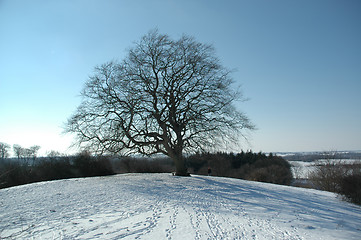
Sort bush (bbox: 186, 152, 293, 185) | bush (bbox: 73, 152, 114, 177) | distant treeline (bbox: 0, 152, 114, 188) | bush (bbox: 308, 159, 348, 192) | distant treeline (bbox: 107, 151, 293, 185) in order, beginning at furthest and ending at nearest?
bush (bbox: 186, 152, 293, 185) < distant treeline (bbox: 107, 151, 293, 185) < bush (bbox: 73, 152, 114, 177) < distant treeline (bbox: 0, 152, 114, 188) < bush (bbox: 308, 159, 348, 192)

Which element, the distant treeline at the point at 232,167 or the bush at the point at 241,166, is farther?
the bush at the point at 241,166

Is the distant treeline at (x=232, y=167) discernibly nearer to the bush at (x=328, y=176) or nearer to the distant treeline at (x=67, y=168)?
the distant treeline at (x=67, y=168)

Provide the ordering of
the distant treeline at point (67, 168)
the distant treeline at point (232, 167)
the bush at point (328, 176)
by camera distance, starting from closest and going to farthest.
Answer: the bush at point (328, 176), the distant treeline at point (67, 168), the distant treeline at point (232, 167)

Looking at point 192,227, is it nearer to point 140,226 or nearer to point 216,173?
point 140,226

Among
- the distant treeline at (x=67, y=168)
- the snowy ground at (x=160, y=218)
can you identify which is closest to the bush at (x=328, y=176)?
the snowy ground at (x=160, y=218)

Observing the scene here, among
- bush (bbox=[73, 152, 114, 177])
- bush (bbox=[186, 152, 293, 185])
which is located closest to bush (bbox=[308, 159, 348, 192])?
bush (bbox=[186, 152, 293, 185])

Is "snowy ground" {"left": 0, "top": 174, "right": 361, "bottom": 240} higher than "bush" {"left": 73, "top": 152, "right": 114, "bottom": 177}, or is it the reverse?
"bush" {"left": 73, "top": 152, "right": 114, "bottom": 177}

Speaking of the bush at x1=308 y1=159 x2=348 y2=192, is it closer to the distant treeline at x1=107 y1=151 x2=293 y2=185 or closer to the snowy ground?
the distant treeline at x1=107 y1=151 x2=293 y2=185

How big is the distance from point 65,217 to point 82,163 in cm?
2091

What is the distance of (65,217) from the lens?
6.81 m

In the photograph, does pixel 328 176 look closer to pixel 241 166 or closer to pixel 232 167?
pixel 241 166

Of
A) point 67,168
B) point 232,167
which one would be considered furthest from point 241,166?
point 67,168

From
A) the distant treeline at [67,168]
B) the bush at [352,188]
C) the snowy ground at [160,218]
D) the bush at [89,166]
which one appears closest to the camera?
the snowy ground at [160,218]

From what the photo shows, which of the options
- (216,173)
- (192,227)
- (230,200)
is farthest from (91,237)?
(216,173)
